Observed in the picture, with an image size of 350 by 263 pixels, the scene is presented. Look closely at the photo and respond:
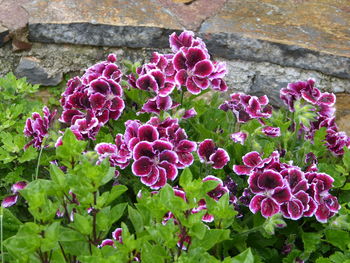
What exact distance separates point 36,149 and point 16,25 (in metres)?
1.18

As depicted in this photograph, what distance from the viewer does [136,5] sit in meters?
3.28

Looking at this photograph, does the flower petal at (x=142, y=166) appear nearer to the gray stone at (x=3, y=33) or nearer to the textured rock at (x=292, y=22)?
the textured rock at (x=292, y=22)

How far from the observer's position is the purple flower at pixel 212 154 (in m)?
1.93

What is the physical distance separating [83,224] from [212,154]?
0.67 meters

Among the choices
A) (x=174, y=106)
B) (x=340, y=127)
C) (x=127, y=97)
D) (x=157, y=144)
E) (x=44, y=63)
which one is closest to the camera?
(x=157, y=144)

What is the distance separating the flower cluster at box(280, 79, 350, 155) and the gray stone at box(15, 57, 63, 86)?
4.79 feet

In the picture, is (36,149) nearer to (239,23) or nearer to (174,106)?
(174,106)

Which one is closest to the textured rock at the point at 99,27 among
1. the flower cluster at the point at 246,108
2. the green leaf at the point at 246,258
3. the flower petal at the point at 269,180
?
the flower cluster at the point at 246,108

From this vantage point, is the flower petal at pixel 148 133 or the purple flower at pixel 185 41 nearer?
the flower petal at pixel 148 133

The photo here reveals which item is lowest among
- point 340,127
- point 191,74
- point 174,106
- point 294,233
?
point 340,127

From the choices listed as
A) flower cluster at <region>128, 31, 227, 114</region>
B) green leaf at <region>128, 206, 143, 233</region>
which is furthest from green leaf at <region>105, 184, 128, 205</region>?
flower cluster at <region>128, 31, 227, 114</region>

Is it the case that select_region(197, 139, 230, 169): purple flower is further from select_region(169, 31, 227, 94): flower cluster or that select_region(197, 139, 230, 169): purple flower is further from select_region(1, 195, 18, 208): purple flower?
select_region(1, 195, 18, 208): purple flower

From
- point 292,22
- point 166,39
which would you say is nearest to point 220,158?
point 166,39

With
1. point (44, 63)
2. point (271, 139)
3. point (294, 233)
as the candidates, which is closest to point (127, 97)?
point (271, 139)
